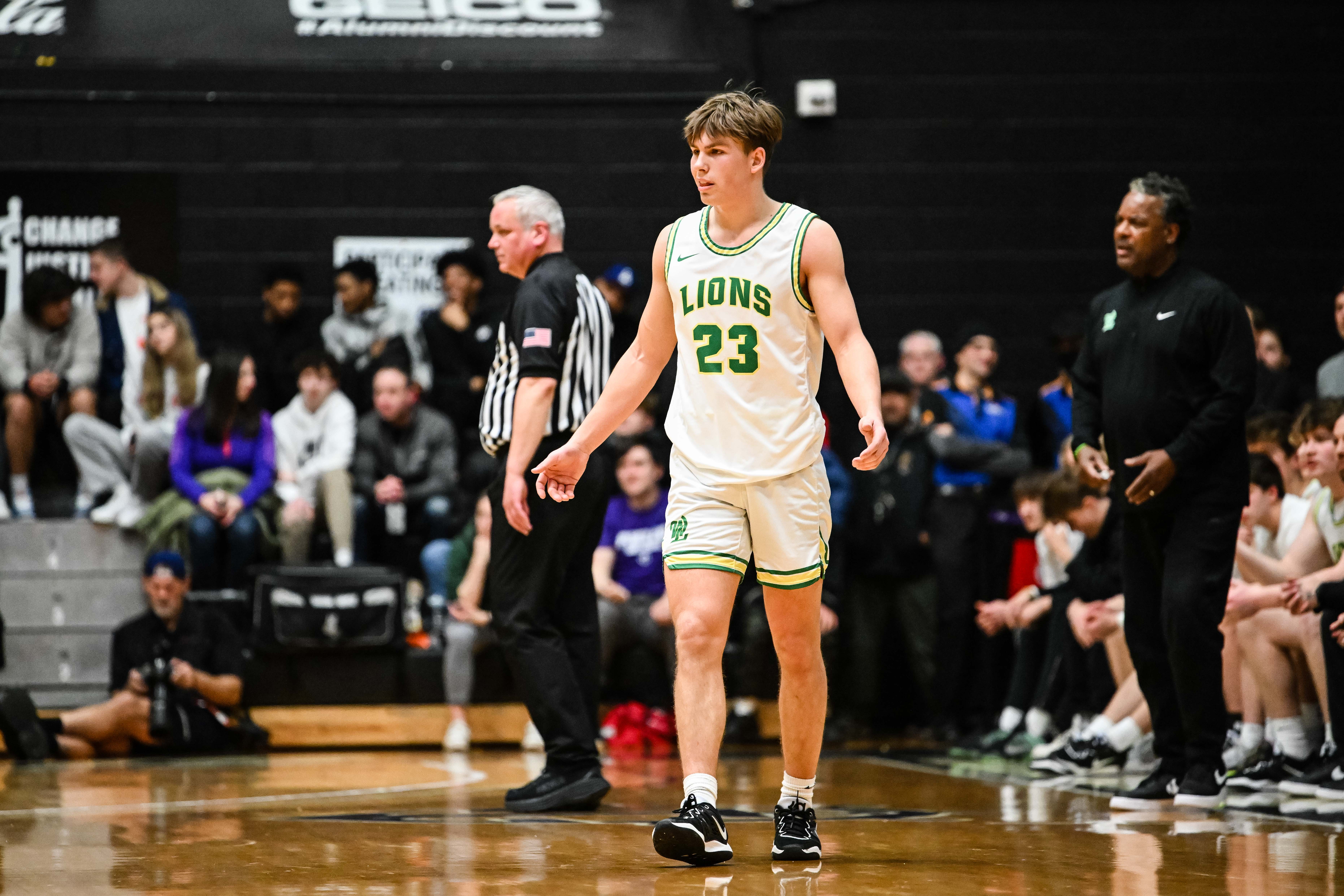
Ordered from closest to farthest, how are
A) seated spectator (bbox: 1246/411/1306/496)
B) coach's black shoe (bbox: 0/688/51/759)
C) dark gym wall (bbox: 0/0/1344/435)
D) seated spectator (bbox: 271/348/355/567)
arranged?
1. seated spectator (bbox: 1246/411/1306/496)
2. coach's black shoe (bbox: 0/688/51/759)
3. seated spectator (bbox: 271/348/355/567)
4. dark gym wall (bbox: 0/0/1344/435)

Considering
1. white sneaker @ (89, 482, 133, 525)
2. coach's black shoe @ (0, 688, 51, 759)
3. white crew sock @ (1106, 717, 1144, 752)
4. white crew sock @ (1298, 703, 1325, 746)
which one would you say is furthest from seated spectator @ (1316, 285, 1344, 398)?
white sneaker @ (89, 482, 133, 525)

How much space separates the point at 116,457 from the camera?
25.8 feet

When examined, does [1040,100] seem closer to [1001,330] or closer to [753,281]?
[1001,330]

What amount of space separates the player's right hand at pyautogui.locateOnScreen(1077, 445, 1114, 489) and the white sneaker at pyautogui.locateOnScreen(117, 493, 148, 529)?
477cm

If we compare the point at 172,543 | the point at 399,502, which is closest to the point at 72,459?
the point at 172,543

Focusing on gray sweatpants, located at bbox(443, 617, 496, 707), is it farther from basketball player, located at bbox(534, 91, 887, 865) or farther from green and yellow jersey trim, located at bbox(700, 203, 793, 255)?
green and yellow jersey trim, located at bbox(700, 203, 793, 255)

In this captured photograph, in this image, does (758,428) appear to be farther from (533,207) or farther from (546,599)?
(533,207)

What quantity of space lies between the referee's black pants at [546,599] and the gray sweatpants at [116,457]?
3706 mm

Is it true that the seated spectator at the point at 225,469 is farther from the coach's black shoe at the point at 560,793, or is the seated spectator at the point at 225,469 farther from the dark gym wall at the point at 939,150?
the coach's black shoe at the point at 560,793

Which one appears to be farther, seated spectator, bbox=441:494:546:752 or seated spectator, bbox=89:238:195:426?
seated spectator, bbox=89:238:195:426

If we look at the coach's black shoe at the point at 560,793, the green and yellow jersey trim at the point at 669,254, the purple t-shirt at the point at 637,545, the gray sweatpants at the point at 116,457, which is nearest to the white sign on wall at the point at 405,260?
the gray sweatpants at the point at 116,457

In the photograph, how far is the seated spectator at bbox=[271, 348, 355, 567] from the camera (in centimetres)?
757

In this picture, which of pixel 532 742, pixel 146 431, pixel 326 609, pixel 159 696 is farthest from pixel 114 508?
pixel 532 742

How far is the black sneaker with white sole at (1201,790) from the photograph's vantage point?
4.43m
